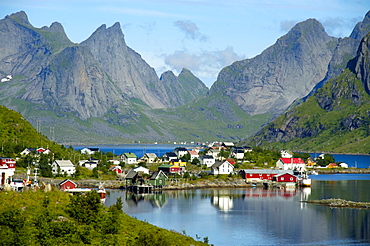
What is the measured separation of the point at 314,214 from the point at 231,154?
105 meters

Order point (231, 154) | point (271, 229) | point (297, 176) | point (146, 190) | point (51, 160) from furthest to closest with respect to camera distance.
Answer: point (231, 154) → point (297, 176) → point (51, 160) → point (146, 190) → point (271, 229)

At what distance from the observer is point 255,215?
89.7 m

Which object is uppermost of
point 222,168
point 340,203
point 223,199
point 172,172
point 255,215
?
point 222,168

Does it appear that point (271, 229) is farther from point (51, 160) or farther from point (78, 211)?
point (51, 160)

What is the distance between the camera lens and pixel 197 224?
80688 mm

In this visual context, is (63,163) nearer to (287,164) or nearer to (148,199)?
(148,199)

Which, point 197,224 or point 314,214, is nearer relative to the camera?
point 197,224

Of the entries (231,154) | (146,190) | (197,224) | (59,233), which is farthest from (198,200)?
(231,154)

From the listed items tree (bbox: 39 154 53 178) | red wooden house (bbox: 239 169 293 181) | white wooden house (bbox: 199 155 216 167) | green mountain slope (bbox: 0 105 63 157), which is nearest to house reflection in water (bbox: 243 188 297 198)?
red wooden house (bbox: 239 169 293 181)

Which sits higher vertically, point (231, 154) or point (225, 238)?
point (231, 154)

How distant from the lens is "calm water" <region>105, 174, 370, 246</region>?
71.8 meters

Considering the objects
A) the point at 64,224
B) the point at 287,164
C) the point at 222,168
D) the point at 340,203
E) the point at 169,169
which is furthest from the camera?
the point at 287,164

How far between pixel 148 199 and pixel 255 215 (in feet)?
85.7

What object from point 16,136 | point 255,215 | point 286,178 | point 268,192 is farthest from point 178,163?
point 255,215
